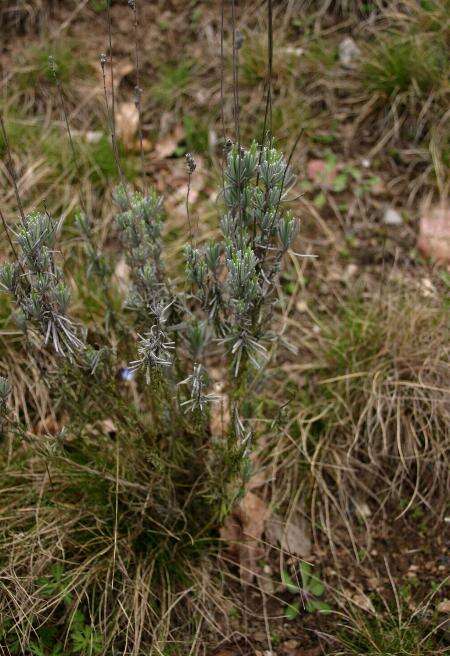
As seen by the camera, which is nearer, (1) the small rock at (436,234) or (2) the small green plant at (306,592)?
(2) the small green plant at (306,592)

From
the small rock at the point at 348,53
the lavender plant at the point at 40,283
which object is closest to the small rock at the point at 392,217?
the small rock at the point at 348,53

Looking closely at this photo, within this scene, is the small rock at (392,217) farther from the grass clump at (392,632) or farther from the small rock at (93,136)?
the grass clump at (392,632)

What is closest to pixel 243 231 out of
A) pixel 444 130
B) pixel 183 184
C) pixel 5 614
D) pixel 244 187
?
pixel 244 187

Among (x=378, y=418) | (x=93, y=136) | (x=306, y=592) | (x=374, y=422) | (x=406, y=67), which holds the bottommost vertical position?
(x=306, y=592)

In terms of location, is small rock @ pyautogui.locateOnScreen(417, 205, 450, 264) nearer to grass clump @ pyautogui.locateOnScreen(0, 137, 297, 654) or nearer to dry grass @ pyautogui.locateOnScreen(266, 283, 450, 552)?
dry grass @ pyautogui.locateOnScreen(266, 283, 450, 552)

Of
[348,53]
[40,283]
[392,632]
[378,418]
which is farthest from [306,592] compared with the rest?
[348,53]

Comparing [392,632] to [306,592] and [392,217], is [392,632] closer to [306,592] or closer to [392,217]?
[306,592]

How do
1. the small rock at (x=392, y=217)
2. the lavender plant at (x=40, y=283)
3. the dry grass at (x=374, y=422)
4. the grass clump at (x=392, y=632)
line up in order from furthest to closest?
the small rock at (x=392, y=217), the dry grass at (x=374, y=422), the grass clump at (x=392, y=632), the lavender plant at (x=40, y=283)
